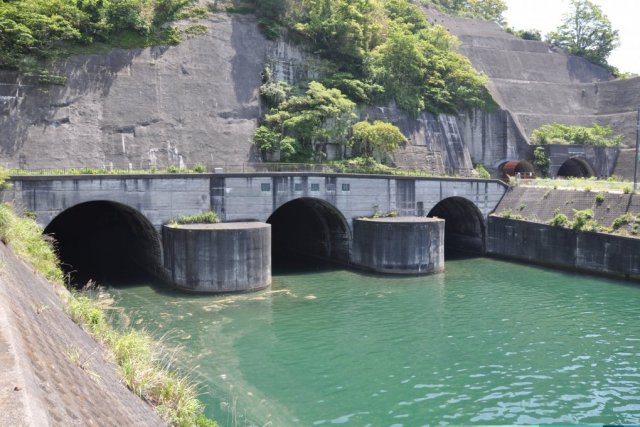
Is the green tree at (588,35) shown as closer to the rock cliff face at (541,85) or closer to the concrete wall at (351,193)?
the rock cliff face at (541,85)

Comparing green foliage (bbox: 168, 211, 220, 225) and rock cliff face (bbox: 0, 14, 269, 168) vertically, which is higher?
rock cliff face (bbox: 0, 14, 269, 168)

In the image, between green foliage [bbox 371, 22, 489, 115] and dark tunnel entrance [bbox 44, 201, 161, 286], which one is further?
green foliage [bbox 371, 22, 489, 115]

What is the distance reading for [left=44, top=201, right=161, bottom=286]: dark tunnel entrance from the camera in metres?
32.9

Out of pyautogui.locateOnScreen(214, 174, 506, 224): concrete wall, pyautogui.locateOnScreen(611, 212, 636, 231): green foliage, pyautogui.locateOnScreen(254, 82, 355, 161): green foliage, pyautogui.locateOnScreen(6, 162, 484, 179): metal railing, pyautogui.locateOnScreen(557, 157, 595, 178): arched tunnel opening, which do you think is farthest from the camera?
pyautogui.locateOnScreen(557, 157, 595, 178): arched tunnel opening

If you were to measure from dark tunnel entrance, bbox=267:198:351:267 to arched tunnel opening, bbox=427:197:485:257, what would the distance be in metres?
10.6

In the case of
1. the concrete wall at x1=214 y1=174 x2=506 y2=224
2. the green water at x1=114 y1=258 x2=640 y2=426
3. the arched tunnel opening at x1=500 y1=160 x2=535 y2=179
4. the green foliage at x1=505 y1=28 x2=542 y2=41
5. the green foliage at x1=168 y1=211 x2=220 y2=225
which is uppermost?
the green foliage at x1=505 y1=28 x2=542 y2=41

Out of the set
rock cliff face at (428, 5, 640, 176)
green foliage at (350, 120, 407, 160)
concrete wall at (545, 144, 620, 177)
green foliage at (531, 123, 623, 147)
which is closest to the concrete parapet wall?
green foliage at (350, 120, 407, 160)

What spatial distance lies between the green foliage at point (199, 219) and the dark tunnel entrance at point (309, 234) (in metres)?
7.75

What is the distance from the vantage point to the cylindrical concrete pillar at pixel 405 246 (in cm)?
3459

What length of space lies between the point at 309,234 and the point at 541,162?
96.9 ft

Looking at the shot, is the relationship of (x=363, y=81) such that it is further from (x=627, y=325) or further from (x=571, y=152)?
(x=627, y=325)

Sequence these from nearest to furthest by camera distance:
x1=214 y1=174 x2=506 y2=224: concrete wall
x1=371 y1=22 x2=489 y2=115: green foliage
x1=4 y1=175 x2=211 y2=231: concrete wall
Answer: x1=4 y1=175 x2=211 y2=231: concrete wall, x1=214 y1=174 x2=506 y2=224: concrete wall, x1=371 y1=22 x2=489 y2=115: green foliage

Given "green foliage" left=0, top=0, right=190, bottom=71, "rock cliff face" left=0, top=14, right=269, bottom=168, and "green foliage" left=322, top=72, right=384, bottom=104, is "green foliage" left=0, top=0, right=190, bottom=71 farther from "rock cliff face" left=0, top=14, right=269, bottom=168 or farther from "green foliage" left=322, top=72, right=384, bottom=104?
"green foliage" left=322, top=72, right=384, bottom=104

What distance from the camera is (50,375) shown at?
766 cm
